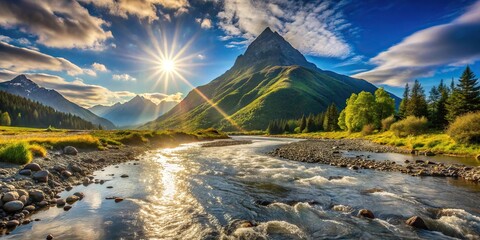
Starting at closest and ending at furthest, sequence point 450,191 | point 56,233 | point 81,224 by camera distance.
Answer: point 56,233
point 81,224
point 450,191

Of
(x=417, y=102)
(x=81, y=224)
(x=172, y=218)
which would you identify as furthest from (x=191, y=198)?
(x=417, y=102)

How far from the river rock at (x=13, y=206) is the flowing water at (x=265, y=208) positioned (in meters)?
0.94

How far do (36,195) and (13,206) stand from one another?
1938 mm

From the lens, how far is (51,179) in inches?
659

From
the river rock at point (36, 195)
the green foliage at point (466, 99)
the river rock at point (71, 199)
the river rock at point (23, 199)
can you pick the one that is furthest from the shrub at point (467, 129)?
the river rock at point (23, 199)

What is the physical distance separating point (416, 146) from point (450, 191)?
32468 mm

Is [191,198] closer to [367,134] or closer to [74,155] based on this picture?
[74,155]

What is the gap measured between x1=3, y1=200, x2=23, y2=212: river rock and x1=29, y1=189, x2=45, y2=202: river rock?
1.41m

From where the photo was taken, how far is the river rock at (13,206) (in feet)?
37.0

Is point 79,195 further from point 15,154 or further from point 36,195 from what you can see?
point 15,154

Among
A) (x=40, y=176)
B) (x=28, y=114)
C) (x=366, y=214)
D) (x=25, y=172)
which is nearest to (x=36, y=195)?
(x=40, y=176)

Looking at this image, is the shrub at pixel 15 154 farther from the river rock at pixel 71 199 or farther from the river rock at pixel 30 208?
the river rock at pixel 30 208

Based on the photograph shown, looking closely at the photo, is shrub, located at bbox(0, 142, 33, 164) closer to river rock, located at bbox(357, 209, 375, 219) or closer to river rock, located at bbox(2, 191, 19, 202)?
river rock, located at bbox(2, 191, 19, 202)

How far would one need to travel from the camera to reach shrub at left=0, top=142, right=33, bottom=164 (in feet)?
58.1
